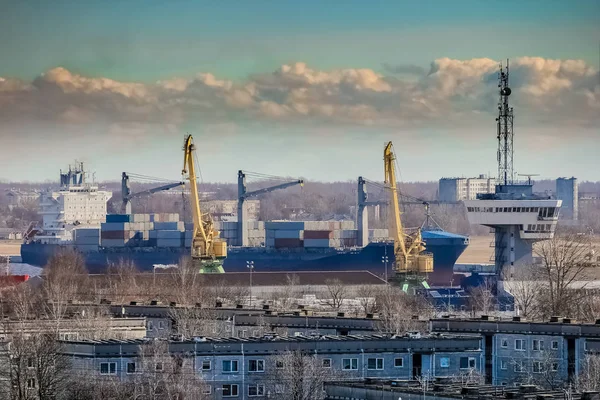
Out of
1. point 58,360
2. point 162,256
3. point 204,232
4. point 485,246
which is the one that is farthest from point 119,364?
point 485,246

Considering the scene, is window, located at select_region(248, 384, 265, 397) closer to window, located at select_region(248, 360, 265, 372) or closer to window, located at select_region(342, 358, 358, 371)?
window, located at select_region(248, 360, 265, 372)

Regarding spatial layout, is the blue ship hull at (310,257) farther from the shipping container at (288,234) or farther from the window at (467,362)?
the window at (467,362)

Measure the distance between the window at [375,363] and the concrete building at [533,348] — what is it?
3.72 metres

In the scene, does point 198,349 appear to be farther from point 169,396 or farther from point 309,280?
point 309,280

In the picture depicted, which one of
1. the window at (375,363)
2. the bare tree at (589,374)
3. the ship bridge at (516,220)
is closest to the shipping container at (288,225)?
the ship bridge at (516,220)

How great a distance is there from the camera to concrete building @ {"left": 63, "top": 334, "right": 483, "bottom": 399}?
150 ft

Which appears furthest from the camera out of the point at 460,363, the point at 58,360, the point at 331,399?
the point at 460,363

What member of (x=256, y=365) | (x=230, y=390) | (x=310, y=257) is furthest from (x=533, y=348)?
(x=310, y=257)

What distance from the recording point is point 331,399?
122 ft

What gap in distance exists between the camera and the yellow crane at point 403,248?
111938 mm

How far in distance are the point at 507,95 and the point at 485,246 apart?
96.1 meters

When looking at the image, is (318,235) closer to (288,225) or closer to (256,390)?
(288,225)

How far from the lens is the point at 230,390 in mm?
45906

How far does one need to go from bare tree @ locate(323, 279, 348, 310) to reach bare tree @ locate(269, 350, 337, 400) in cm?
3917
